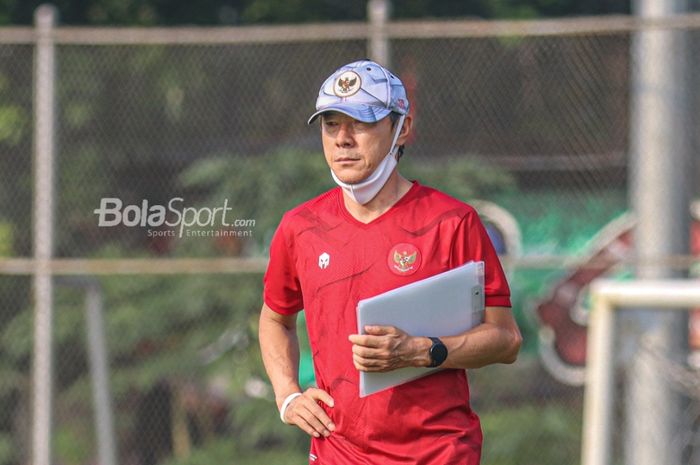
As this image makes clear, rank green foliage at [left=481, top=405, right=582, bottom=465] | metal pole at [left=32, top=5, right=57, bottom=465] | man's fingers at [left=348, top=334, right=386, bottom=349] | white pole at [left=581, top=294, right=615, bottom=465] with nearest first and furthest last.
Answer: man's fingers at [left=348, top=334, right=386, bottom=349] < white pole at [left=581, top=294, right=615, bottom=465] < metal pole at [left=32, top=5, right=57, bottom=465] < green foliage at [left=481, top=405, right=582, bottom=465]

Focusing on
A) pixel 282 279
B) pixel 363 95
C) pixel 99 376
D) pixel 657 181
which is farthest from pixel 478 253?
pixel 99 376

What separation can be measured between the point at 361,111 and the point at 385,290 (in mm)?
519

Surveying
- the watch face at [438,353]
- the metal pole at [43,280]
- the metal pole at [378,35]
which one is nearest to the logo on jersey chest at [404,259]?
the watch face at [438,353]

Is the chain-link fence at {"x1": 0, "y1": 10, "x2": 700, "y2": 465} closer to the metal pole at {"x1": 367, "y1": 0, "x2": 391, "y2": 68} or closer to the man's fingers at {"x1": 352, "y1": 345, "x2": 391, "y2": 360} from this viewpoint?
the metal pole at {"x1": 367, "y1": 0, "x2": 391, "y2": 68}

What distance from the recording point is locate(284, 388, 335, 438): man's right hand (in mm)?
3982

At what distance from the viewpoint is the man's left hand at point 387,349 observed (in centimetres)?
375

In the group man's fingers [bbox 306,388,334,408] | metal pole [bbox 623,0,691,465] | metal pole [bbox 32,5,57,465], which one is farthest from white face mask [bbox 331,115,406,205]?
metal pole [bbox 32,5,57,465]

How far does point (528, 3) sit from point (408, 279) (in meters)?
8.80

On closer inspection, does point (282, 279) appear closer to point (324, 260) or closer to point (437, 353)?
point (324, 260)

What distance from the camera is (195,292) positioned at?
8609mm

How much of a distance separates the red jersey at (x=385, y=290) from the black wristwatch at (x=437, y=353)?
131mm

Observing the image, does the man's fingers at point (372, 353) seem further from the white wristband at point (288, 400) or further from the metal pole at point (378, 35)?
the metal pole at point (378, 35)

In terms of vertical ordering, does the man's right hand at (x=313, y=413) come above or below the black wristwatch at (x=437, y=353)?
below

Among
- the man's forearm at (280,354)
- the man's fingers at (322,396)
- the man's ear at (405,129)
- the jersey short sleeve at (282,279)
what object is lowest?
the man's fingers at (322,396)
